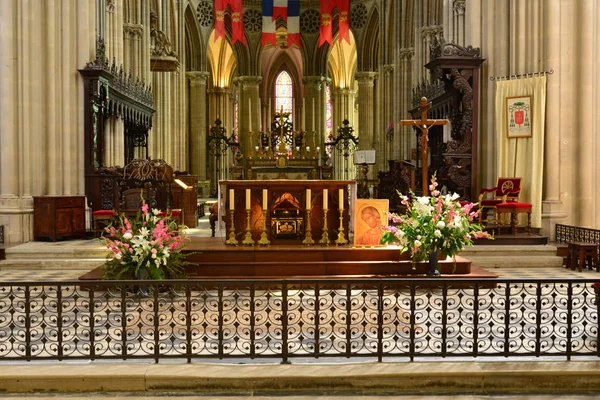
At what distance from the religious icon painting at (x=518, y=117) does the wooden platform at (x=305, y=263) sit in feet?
16.0

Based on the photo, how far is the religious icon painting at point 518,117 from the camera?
13.0 metres

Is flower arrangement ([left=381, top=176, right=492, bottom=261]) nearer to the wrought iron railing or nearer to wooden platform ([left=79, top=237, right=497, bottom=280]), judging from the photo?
wooden platform ([left=79, top=237, right=497, bottom=280])

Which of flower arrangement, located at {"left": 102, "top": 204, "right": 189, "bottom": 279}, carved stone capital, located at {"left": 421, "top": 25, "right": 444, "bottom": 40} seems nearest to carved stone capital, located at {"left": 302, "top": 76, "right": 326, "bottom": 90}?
carved stone capital, located at {"left": 421, "top": 25, "right": 444, "bottom": 40}

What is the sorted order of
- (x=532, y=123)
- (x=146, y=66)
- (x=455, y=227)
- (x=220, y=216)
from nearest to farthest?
1. (x=455, y=227)
2. (x=220, y=216)
3. (x=532, y=123)
4. (x=146, y=66)

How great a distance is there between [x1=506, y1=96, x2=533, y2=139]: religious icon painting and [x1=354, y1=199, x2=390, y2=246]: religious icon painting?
515 centimetres

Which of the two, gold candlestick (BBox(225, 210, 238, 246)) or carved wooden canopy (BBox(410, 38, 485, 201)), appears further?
carved wooden canopy (BBox(410, 38, 485, 201))

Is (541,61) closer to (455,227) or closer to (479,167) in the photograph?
(479,167)

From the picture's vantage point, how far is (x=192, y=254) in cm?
915

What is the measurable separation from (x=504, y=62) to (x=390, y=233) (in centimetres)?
701

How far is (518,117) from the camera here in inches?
519

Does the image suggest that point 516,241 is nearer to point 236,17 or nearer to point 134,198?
point 134,198

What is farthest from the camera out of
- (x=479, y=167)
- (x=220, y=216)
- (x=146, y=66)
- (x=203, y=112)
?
(x=203, y=112)

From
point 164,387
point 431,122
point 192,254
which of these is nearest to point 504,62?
point 431,122

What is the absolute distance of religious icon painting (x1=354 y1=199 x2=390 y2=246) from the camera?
9.25 meters
